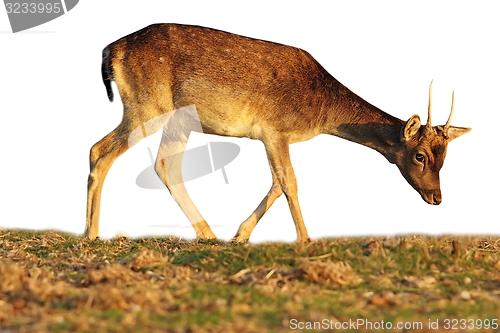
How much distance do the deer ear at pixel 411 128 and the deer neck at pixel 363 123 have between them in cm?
35

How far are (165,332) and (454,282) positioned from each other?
322 cm

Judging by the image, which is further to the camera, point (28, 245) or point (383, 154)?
point (383, 154)

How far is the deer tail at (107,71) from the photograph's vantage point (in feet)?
34.9

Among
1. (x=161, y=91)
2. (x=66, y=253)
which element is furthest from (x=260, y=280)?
(x=161, y=91)

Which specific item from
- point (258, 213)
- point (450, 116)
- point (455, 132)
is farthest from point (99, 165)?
point (455, 132)

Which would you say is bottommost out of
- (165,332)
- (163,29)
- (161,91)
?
(165,332)

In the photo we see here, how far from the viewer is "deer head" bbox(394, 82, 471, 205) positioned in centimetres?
1020

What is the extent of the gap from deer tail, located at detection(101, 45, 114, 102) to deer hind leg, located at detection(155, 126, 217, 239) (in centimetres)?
106

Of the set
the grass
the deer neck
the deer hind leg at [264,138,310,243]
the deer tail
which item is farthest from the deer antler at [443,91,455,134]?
the deer tail

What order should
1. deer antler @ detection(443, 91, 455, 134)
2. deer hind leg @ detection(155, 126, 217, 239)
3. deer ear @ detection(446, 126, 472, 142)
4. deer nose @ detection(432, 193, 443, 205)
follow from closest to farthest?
deer antler @ detection(443, 91, 455, 134) → deer ear @ detection(446, 126, 472, 142) → deer nose @ detection(432, 193, 443, 205) → deer hind leg @ detection(155, 126, 217, 239)

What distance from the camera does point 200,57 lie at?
1039 cm

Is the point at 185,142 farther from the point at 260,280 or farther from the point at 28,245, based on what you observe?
the point at 260,280

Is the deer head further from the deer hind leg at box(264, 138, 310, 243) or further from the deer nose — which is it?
the deer hind leg at box(264, 138, 310, 243)

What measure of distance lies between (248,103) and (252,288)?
458 cm
